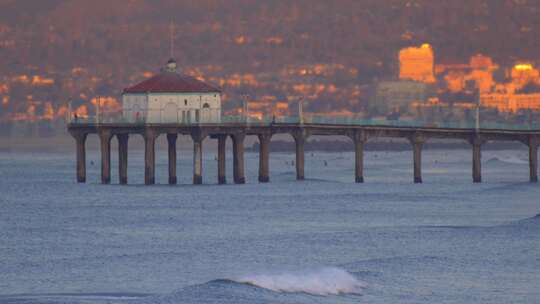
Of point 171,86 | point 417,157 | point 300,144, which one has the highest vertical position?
point 171,86

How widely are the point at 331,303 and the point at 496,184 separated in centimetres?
8180

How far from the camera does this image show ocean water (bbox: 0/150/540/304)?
2345 inches

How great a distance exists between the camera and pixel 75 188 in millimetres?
129500

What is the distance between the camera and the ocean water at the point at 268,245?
5956 centimetres

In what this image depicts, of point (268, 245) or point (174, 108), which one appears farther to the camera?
point (174, 108)

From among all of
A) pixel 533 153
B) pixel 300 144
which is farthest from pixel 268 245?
pixel 533 153

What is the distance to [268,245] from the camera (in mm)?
76375

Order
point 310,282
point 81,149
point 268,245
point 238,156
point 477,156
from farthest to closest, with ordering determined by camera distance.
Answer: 1. point 477,156
2. point 238,156
3. point 81,149
4. point 268,245
5. point 310,282

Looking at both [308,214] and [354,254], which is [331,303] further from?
[308,214]

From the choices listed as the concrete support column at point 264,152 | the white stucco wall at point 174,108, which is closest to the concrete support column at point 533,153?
the concrete support column at point 264,152

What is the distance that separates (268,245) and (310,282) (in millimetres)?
16260

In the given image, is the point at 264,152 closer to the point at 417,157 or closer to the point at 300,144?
the point at 300,144

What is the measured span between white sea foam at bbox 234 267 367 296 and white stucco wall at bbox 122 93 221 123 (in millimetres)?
55446

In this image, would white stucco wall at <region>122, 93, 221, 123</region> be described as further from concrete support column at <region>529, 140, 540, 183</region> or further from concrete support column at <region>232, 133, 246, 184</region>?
concrete support column at <region>529, 140, 540, 183</region>
